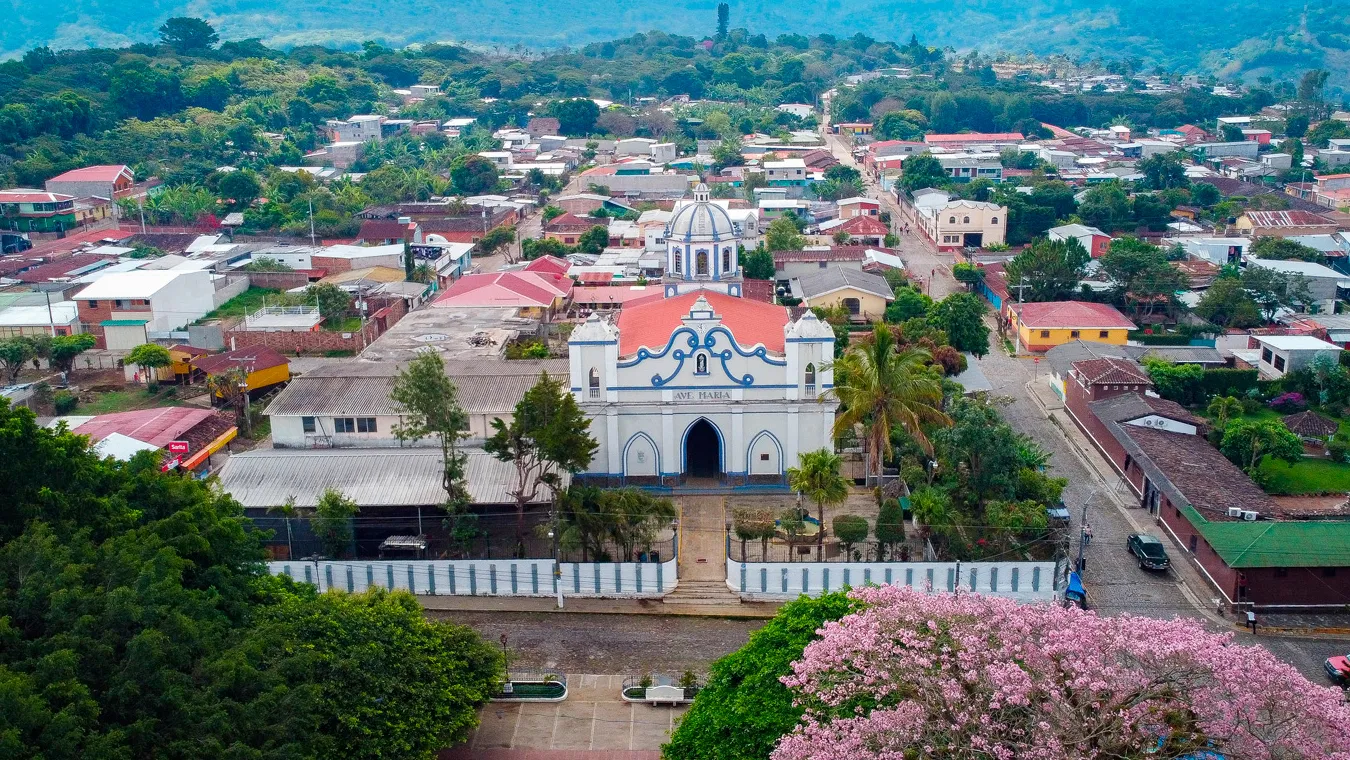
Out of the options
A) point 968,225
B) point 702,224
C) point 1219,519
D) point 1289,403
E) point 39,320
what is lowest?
point 1289,403

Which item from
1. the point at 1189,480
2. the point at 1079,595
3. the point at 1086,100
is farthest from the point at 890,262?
the point at 1086,100

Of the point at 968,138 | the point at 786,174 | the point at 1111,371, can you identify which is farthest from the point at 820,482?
the point at 968,138

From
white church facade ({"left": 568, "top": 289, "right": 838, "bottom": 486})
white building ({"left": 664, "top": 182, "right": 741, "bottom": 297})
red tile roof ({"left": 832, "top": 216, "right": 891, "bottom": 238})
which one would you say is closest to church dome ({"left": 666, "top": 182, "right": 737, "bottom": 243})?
white building ({"left": 664, "top": 182, "right": 741, "bottom": 297})

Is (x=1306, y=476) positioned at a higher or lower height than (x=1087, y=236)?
lower

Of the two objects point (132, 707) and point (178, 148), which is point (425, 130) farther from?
point (132, 707)

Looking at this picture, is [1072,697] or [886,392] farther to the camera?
[886,392]

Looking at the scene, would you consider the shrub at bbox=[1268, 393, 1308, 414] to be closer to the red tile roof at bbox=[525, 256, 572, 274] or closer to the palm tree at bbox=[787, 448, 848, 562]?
the palm tree at bbox=[787, 448, 848, 562]

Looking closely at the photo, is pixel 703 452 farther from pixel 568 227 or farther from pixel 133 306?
pixel 568 227
